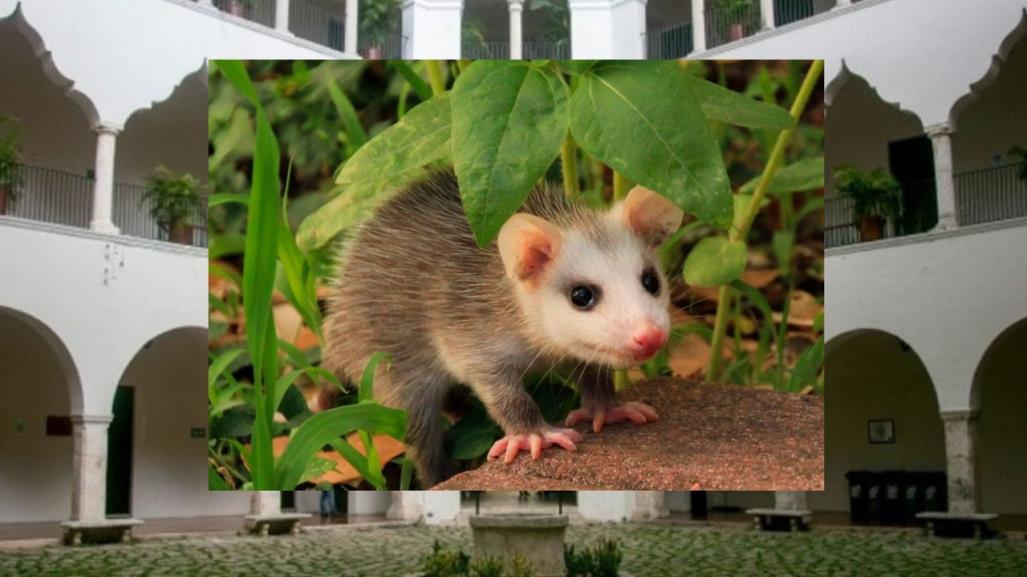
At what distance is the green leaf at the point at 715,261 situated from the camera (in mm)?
10141

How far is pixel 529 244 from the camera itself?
9617 mm

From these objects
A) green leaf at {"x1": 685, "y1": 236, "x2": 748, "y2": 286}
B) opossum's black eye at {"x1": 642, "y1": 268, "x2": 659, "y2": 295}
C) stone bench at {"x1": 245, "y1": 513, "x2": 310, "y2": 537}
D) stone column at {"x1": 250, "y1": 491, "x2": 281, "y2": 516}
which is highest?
green leaf at {"x1": 685, "y1": 236, "x2": 748, "y2": 286}

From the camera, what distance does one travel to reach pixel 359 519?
58.2 feet

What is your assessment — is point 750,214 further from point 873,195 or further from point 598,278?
point 873,195

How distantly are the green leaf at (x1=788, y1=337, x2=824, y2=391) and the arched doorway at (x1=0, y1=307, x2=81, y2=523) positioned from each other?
33.9ft

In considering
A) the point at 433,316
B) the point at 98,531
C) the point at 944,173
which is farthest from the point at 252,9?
the point at 944,173

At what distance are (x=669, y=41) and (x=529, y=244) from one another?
29.5 feet

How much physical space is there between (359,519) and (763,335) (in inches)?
362

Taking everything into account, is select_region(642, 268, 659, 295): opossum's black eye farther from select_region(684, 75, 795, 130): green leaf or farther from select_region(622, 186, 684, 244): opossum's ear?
select_region(684, 75, 795, 130): green leaf

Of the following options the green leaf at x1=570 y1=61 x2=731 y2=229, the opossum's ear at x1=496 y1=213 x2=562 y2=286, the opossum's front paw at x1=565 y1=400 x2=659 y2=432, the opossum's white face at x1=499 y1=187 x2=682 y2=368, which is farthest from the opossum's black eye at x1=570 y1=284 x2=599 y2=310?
the opossum's front paw at x1=565 y1=400 x2=659 y2=432

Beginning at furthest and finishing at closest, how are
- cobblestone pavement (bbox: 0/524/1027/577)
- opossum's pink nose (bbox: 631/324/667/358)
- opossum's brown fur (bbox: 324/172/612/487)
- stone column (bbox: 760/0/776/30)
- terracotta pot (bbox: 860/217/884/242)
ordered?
stone column (bbox: 760/0/776/30)
terracotta pot (bbox: 860/217/884/242)
cobblestone pavement (bbox: 0/524/1027/577)
opossum's brown fur (bbox: 324/172/612/487)
opossum's pink nose (bbox: 631/324/667/358)

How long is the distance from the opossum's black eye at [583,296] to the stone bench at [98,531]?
7.29m

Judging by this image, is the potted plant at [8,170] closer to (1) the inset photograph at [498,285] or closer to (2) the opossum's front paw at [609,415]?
(1) the inset photograph at [498,285]

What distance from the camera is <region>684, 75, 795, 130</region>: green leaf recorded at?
400 inches
